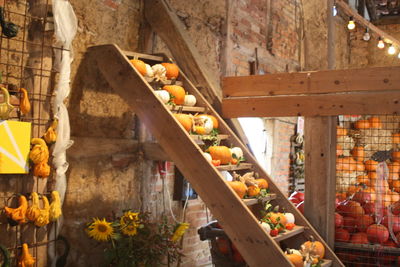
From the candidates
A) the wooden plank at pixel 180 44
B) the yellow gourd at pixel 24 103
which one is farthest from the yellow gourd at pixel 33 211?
the wooden plank at pixel 180 44

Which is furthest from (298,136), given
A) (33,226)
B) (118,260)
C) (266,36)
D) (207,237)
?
(33,226)

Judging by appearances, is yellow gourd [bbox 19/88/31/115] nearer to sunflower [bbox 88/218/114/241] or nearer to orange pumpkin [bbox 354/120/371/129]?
sunflower [bbox 88/218/114/241]

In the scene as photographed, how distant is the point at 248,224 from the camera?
2.82 m

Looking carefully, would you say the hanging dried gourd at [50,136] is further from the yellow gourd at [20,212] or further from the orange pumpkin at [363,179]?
the orange pumpkin at [363,179]

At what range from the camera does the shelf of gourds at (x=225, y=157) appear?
3234 mm

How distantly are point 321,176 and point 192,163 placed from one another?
129cm

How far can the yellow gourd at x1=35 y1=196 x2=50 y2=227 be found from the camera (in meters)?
2.87

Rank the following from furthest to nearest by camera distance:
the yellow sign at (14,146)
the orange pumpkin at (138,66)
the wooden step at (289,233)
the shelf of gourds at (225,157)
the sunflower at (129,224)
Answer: the orange pumpkin at (138,66) < the sunflower at (129,224) < the shelf of gourds at (225,157) < the wooden step at (289,233) < the yellow sign at (14,146)

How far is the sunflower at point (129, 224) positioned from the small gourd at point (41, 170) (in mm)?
748

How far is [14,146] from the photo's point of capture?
279 centimetres

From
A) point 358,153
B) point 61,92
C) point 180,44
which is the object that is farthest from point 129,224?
point 358,153

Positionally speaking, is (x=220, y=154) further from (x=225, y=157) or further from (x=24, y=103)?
(x=24, y=103)

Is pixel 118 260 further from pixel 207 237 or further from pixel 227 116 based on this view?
pixel 227 116

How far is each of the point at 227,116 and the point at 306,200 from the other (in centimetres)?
106
